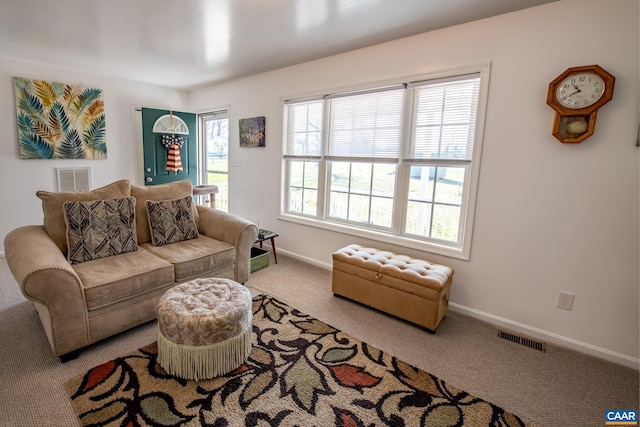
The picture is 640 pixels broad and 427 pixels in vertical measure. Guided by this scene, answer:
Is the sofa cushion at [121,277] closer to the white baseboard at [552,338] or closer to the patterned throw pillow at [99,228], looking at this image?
the patterned throw pillow at [99,228]

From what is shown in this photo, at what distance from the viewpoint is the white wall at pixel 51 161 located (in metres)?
3.38

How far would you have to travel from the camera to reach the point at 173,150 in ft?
14.9

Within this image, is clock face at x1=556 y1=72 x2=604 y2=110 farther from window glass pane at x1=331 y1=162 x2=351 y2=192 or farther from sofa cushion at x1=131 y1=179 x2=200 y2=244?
sofa cushion at x1=131 y1=179 x2=200 y2=244

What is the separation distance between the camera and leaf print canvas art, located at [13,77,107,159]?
3.43 meters

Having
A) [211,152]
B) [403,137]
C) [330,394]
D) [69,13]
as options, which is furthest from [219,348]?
[211,152]

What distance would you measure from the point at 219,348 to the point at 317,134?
2.39 meters

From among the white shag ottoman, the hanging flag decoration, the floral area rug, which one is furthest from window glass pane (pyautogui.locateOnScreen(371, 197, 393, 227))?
the hanging flag decoration

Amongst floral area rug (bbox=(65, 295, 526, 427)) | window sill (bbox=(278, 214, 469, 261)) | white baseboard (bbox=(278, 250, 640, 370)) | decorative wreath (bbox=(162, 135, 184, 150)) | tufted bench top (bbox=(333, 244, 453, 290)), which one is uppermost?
decorative wreath (bbox=(162, 135, 184, 150))

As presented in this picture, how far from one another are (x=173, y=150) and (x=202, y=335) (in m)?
3.62

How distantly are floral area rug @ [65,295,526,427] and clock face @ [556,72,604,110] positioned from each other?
1.87 metres

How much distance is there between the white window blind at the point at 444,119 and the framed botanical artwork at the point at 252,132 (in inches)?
75.5

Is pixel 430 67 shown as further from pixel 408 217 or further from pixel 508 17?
pixel 408 217

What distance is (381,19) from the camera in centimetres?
230

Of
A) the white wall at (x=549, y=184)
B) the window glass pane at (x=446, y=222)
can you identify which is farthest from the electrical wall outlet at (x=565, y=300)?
the window glass pane at (x=446, y=222)
